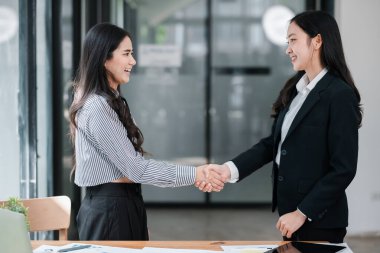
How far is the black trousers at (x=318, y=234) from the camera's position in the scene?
9.03ft

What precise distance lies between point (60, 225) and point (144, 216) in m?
0.42

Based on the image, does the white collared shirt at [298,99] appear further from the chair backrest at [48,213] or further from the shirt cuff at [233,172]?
the chair backrest at [48,213]

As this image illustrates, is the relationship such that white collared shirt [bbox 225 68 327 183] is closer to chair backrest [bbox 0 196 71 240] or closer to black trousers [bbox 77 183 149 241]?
black trousers [bbox 77 183 149 241]

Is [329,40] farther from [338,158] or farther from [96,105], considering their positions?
[96,105]

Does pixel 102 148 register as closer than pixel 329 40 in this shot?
No

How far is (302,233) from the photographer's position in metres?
2.78

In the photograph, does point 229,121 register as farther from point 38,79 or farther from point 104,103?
point 104,103

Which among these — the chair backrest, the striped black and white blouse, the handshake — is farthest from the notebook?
the handshake

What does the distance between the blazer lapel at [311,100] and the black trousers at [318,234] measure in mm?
414

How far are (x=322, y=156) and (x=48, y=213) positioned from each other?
4.30 ft

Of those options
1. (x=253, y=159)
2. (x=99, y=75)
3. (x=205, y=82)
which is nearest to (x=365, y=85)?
(x=205, y=82)

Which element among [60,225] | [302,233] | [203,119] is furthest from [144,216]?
[203,119]

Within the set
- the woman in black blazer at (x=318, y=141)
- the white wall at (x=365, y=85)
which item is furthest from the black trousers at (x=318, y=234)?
the white wall at (x=365, y=85)

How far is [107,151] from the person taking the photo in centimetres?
284
